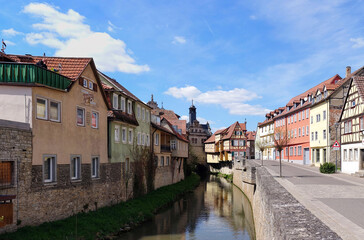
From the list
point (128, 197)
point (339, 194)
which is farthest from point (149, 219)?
point (339, 194)

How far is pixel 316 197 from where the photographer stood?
48.5 feet

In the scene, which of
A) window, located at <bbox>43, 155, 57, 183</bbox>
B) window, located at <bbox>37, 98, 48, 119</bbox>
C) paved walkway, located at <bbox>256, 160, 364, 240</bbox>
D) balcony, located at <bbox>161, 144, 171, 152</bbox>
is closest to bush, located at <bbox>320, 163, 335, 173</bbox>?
paved walkway, located at <bbox>256, 160, 364, 240</bbox>

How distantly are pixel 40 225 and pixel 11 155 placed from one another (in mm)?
3538

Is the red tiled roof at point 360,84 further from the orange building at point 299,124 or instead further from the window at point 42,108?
the window at point 42,108

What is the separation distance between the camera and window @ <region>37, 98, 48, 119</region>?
15344 mm

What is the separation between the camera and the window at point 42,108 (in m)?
15.3

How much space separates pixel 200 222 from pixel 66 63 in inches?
537

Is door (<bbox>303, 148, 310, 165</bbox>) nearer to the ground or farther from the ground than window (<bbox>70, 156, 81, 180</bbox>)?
nearer to the ground

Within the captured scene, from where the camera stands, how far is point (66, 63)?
19.5 metres

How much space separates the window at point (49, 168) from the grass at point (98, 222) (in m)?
2.05

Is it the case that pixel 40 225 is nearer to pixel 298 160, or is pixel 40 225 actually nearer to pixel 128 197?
pixel 128 197

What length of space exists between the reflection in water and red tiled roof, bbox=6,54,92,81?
31.0 feet

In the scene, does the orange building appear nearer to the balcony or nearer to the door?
the door

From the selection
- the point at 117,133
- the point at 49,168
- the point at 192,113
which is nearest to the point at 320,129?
the point at 117,133
